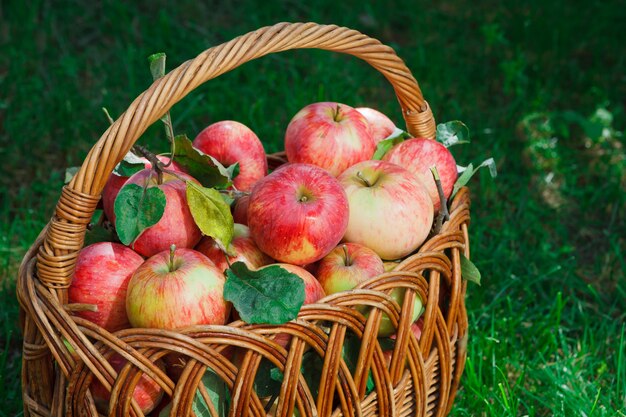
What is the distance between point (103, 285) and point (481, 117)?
2.02 m

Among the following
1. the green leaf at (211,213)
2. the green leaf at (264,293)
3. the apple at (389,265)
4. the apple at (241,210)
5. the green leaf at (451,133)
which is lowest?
the apple at (389,265)

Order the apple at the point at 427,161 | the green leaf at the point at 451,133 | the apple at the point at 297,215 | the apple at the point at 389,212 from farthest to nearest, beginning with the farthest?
the green leaf at the point at 451,133 → the apple at the point at 427,161 → the apple at the point at 389,212 → the apple at the point at 297,215

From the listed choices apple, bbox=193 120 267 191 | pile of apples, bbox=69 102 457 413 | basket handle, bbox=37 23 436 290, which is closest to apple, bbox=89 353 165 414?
pile of apples, bbox=69 102 457 413

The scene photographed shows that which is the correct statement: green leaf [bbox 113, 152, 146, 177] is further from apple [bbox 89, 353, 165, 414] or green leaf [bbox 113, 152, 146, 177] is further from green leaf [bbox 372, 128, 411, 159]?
green leaf [bbox 372, 128, 411, 159]

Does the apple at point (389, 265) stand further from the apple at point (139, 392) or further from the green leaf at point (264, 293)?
the apple at point (139, 392)

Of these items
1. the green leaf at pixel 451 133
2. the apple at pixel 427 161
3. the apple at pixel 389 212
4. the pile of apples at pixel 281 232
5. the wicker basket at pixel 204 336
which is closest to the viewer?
the wicker basket at pixel 204 336

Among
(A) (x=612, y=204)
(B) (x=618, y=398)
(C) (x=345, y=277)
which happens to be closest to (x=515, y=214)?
(A) (x=612, y=204)

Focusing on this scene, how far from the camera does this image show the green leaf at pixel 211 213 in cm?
132

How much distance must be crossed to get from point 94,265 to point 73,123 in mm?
1586

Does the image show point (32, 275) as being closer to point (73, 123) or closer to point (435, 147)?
point (435, 147)

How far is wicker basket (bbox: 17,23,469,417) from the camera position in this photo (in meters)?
1.13

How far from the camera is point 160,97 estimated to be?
1.16m

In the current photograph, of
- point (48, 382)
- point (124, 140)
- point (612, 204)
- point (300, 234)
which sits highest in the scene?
point (124, 140)

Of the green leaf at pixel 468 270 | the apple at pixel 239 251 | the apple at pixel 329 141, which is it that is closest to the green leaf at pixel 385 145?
the apple at pixel 329 141
